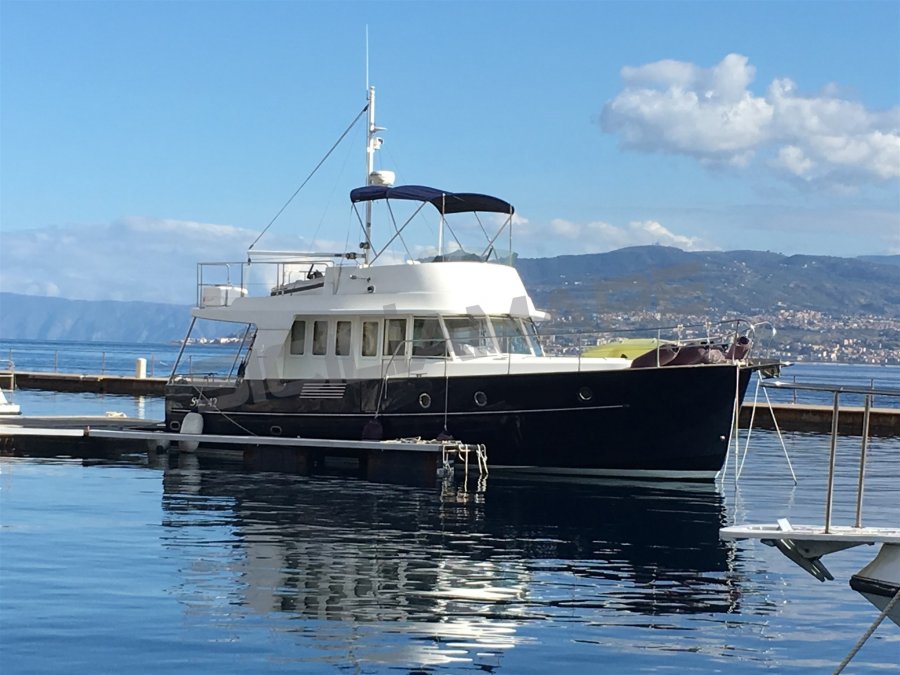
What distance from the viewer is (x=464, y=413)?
20891 millimetres

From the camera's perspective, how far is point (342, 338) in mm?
22188

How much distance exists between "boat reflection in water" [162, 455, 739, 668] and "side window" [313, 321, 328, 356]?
2756mm

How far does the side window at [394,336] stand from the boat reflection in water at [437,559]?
8.65ft

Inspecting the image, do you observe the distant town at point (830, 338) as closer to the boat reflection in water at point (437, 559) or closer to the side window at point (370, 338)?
the side window at point (370, 338)

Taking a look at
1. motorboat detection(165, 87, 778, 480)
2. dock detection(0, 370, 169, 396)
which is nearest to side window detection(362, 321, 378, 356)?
motorboat detection(165, 87, 778, 480)

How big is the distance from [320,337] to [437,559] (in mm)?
9153

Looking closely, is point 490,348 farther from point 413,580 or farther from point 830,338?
point 830,338

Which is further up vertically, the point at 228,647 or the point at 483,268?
the point at 483,268

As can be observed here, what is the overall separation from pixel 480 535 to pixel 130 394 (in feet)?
111

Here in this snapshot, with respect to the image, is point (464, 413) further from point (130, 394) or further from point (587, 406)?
point (130, 394)

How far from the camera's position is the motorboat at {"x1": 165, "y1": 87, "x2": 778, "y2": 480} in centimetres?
2012

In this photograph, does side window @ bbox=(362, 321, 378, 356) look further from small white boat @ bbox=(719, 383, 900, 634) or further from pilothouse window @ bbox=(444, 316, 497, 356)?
small white boat @ bbox=(719, 383, 900, 634)

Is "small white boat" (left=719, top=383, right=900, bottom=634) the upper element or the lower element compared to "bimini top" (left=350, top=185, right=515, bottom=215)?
lower

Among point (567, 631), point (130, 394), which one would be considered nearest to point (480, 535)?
point (567, 631)
